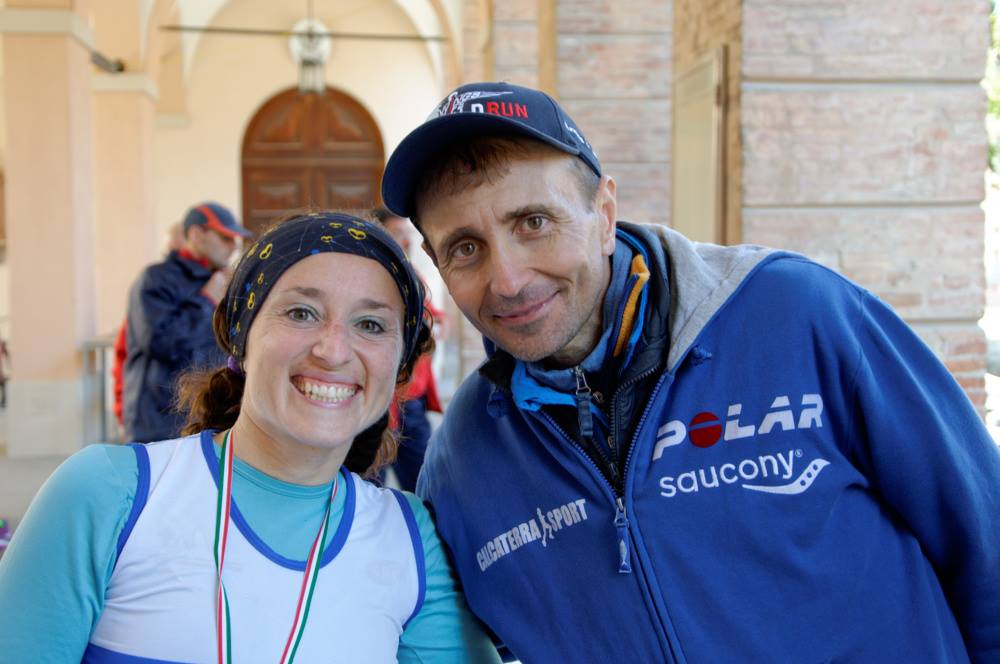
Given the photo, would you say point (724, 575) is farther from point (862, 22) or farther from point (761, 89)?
point (862, 22)

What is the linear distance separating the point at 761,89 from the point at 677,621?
262 centimetres

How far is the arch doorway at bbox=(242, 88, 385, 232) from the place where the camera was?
671 inches

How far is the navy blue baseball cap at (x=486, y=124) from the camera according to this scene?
158cm

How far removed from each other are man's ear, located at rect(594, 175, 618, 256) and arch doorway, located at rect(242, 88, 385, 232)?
1550 centimetres

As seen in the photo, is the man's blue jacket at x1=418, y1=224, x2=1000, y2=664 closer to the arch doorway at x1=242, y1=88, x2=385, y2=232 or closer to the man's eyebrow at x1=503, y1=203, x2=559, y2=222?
the man's eyebrow at x1=503, y1=203, x2=559, y2=222

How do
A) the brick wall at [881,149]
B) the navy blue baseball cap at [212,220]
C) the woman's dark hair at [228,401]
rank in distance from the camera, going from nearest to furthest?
the woman's dark hair at [228,401], the brick wall at [881,149], the navy blue baseball cap at [212,220]

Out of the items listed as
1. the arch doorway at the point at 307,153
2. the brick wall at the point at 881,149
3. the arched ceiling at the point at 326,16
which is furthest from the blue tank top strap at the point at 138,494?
the arch doorway at the point at 307,153

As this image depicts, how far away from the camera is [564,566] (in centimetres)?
161

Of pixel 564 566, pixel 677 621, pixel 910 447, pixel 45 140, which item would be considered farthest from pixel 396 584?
pixel 45 140

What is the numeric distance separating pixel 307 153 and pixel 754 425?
53.8ft

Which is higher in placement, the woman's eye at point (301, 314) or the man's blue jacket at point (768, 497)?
the woman's eye at point (301, 314)

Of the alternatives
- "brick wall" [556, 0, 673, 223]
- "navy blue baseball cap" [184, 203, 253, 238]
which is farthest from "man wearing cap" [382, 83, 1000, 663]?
"brick wall" [556, 0, 673, 223]

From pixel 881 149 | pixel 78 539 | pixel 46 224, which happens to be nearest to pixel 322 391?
pixel 78 539

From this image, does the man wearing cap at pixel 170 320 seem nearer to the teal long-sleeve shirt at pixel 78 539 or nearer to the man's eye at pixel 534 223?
the teal long-sleeve shirt at pixel 78 539
